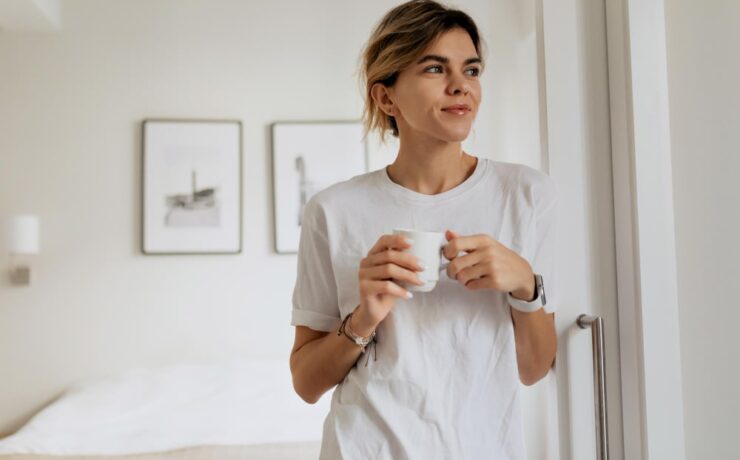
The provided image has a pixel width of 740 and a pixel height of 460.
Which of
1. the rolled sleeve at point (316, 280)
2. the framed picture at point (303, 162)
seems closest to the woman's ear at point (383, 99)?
the rolled sleeve at point (316, 280)

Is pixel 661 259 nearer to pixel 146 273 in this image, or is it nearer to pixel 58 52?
pixel 146 273

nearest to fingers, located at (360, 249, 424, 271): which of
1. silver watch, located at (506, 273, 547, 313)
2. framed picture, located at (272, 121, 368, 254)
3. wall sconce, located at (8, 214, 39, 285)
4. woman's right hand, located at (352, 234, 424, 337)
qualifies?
woman's right hand, located at (352, 234, 424, 337)

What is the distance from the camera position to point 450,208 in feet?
2.26

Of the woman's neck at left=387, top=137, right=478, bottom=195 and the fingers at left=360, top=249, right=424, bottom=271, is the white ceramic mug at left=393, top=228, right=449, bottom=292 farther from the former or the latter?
the woman's neck at left=387, top=137, right=478, bottom=195

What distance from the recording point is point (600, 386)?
67cm

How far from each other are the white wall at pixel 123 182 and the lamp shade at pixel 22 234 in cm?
9

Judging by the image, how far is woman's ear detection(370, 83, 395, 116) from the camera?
29.6 inches

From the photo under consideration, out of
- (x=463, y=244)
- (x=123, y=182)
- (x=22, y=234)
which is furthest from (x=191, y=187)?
(x=463, y=244)

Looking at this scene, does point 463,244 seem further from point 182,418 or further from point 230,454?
point 182,418

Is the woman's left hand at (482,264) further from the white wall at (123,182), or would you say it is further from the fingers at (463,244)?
the white wall at (123,182)

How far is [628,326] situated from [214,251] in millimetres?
2036

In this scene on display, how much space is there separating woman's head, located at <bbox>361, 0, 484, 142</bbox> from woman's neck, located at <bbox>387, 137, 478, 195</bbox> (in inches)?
0.9

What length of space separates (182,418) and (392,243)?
4.74 feet

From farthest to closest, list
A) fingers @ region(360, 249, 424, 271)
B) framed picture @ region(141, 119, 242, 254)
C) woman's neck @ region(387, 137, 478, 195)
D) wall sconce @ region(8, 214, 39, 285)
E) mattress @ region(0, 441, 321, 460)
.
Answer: framed picture @ region(141, 119, 242, 254), wall sconce @ region(8, 214, 39, 285), mattress @ region(0, 441, 321, 460), woman's neck @ region(387, 137, 478, 195), fingers @ region(360, 249, 424, 271)
